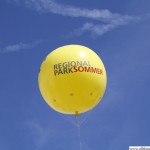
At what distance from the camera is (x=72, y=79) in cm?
1669

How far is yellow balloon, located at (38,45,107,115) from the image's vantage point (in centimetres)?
1670

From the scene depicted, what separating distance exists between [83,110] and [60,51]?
2.14 meters

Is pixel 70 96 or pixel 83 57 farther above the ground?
pixel 83 57

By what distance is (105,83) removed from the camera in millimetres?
17688

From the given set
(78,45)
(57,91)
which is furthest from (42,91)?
Answer: (78,45)

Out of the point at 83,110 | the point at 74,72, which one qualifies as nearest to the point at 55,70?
the point at 74,72

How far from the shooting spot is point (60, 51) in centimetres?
1725

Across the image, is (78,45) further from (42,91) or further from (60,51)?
(42,91)

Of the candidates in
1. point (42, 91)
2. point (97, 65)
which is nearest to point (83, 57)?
point (97, 65)

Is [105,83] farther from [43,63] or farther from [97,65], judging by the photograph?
[43,63]

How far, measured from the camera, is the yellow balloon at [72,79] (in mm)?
16703

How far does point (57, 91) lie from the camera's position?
16.8 metres

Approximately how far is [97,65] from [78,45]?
103cm

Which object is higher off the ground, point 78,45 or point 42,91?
point 78,45
